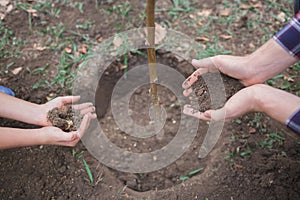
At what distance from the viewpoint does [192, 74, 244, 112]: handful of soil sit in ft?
5.25

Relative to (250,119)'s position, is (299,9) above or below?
above

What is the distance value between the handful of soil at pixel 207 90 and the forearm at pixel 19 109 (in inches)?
28.5

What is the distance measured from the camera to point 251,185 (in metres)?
1.74

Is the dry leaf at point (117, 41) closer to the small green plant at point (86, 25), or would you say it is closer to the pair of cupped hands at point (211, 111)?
the small green plant at point (86, 25)

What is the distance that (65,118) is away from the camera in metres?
1.63

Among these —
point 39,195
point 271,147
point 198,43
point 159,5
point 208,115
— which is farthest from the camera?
point 159,5

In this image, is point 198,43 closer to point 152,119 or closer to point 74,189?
point 152,119

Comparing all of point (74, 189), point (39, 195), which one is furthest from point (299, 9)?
point (39, 195)

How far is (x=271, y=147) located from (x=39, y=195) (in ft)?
3.85

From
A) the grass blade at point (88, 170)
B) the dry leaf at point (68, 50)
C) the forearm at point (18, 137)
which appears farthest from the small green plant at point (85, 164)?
the dry leaf at point (68, 50)

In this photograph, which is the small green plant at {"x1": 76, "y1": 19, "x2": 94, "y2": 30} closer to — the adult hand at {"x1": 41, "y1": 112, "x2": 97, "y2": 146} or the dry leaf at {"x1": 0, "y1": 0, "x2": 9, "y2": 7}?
the dry leaf at {"x1": 0, "y1": 0, "x2": 9, "y2": 7}

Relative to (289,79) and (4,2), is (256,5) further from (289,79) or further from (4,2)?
(4,2)

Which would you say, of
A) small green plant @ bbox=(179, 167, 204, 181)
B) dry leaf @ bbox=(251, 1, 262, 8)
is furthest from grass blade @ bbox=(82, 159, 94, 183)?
dry leaf @ bbox=(251, 1, 262, 8)

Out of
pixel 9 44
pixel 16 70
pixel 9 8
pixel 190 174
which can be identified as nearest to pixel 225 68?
pixel 190 174
